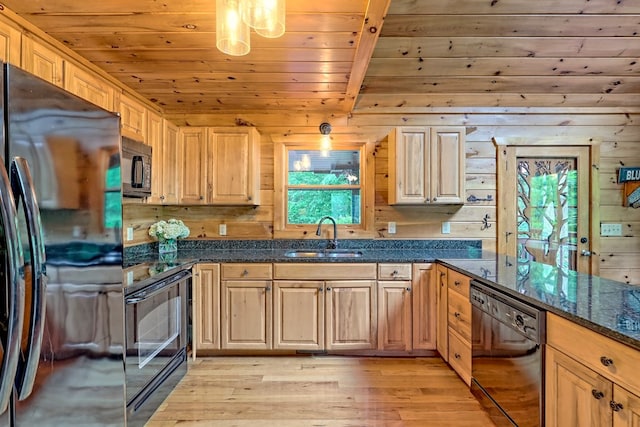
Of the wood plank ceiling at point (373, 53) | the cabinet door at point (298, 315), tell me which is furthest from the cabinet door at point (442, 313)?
the wood plank ceiling at point (373, 53)

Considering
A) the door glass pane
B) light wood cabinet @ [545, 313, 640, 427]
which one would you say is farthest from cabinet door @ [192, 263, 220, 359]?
the door glass pane

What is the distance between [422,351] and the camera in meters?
2.85

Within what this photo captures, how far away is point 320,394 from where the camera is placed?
228 cm

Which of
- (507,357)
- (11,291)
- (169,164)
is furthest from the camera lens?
(169,164)

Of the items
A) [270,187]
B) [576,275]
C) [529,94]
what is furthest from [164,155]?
[529,94]

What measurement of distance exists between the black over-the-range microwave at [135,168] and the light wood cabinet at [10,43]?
2.04 ft

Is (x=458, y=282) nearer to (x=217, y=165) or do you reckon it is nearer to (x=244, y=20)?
(x=244, y=20)

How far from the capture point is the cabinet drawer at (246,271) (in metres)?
2.80

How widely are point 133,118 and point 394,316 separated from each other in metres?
2.63

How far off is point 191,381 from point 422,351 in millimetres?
1857

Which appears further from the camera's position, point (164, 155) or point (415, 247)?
point (415, 247)

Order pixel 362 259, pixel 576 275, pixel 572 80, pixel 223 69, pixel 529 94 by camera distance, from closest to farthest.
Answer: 1. pixel 576 275
2. pixel 223 69
3. pixel 362 259
4. pixel 572 80
5. pixel 529 94

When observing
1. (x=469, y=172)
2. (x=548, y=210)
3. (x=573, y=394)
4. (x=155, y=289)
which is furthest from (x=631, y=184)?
(x=155, y=289)

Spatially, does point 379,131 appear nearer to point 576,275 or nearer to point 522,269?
point 522,269
